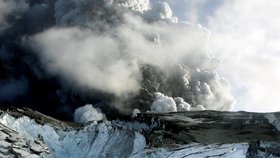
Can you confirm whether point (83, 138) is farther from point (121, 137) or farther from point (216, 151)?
point (216, 151)

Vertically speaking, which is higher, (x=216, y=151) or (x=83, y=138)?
(x=83, y=138)

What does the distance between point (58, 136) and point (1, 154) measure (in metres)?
21.1

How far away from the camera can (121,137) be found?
104 m

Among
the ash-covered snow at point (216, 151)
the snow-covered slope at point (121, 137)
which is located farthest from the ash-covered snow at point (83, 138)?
the ash-covered snow at point (216, 151)

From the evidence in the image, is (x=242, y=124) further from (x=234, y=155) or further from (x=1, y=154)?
(x=234, y=155)

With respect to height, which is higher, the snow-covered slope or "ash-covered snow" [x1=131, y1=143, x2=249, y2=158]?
the snow-covered slope

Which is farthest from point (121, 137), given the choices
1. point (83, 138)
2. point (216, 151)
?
point (216, 151)

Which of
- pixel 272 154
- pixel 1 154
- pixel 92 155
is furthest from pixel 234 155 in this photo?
pixel 92 155

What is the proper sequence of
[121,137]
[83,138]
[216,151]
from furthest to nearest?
[83,138], [121,137], [216,151]

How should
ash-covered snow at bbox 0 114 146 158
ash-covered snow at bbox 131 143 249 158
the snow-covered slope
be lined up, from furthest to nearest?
ash-covered snow at bbox 0 114 146 158 < the snow-covered slope < ash-covered snow at bbox 131 143 249 158

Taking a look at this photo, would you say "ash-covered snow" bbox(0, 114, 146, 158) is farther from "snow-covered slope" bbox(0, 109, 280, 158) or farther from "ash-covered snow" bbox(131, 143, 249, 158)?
"ash-covered snow" bbox(131, 143, 249, 158)

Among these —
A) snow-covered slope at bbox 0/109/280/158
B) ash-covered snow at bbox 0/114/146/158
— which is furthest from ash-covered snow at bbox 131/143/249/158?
ash-covered snow at bbox 0/114/146/158

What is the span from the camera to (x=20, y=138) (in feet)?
318

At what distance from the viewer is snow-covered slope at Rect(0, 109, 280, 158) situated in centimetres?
8668
